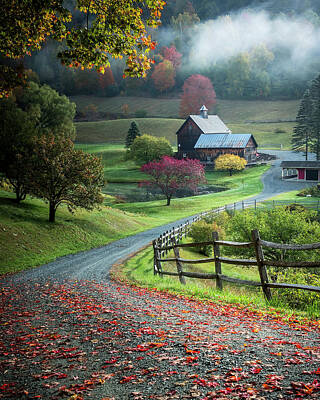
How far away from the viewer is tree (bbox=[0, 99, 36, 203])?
29.5 m

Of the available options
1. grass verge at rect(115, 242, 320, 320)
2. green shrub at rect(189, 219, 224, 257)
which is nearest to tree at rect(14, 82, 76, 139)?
green shrub at rect(189, 219, 224, 257)

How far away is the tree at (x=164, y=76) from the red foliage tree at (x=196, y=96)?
2543 centimetres

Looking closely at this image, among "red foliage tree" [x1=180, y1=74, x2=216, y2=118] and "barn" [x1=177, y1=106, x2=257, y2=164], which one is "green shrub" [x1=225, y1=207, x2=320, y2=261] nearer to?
"barn" [x1=177, y1=106, x2=257, y2=164]

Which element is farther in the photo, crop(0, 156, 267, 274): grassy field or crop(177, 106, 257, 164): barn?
crop(177, 106, 257, 164): barn

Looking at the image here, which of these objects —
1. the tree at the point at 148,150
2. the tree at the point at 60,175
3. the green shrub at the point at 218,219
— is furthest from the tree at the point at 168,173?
the tree at the point at 148,150

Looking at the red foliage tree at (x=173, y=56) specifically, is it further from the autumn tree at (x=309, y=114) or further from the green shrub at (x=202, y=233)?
the green shrub at (x=202, y=233)

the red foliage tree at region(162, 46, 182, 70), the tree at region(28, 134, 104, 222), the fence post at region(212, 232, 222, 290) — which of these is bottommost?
the fence post at region(212, 232, 222, 290)

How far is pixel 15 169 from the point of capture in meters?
30.0

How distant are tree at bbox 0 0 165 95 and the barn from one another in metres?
78.6

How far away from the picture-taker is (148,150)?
82312 millimetres

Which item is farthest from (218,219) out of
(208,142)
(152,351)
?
(208,142)

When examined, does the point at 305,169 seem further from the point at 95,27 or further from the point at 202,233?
the point at 95,27

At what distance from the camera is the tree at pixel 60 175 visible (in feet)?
91.7

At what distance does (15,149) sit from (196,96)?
122 m
